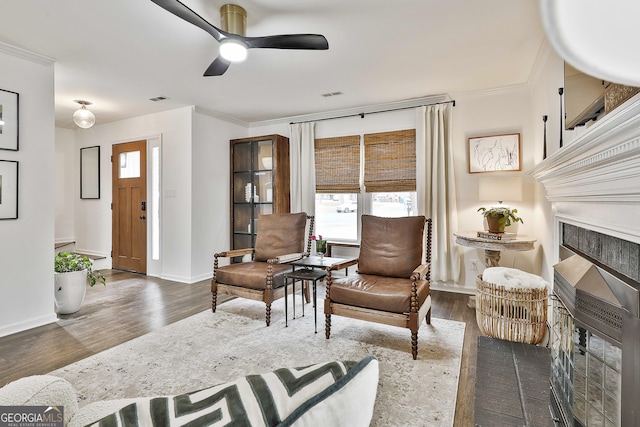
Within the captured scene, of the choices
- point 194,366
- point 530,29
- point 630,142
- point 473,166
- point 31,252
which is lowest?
point 194,366

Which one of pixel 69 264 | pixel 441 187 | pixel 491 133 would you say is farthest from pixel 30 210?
pixel 491 133

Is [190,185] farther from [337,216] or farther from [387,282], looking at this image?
[387,282]

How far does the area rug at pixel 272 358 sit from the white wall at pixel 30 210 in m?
1.18

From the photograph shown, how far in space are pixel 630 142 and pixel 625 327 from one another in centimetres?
59

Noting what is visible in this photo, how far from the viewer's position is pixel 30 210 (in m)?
3.02

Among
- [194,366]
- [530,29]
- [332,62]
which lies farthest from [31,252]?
[530,29]

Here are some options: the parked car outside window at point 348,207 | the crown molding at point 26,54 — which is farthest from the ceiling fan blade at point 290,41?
the parked car outside window at point 348,207

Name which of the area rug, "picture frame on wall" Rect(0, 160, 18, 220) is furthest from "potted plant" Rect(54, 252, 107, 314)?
the area rug

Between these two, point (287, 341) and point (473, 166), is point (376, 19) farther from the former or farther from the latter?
point (287, 341)

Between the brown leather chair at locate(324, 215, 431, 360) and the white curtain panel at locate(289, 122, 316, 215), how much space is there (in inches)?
72.6

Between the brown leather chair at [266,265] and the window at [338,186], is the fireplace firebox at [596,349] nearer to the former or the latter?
the brown leather chair at [266,265]

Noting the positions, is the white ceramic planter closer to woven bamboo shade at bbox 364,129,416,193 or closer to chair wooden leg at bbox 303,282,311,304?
chair wooden leg at bbox 303,282,311,304

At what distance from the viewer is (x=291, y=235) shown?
3.65 m

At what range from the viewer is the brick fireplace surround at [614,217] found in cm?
99
